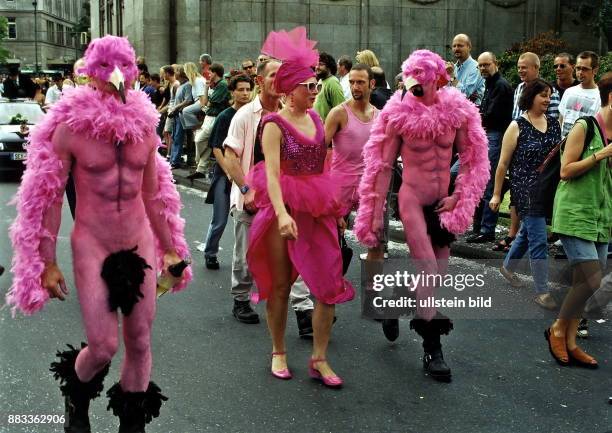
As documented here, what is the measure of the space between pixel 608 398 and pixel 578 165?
5.10ft

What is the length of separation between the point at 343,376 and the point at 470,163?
1684mm

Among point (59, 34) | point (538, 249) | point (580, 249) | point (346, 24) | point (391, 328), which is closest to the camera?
point (580, 249)

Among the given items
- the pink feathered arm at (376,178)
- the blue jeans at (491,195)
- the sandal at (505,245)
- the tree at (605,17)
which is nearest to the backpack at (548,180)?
the pink feathered arm at (376,178)

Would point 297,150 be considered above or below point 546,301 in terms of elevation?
above

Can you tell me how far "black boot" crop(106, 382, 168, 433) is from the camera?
418cm

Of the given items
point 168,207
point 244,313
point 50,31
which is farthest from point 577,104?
point 50,31

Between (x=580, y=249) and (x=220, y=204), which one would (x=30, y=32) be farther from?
(x=580, y=249)

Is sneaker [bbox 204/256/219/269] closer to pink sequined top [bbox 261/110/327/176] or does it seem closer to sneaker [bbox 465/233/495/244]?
sneaker [bbox 465/233/495/244]

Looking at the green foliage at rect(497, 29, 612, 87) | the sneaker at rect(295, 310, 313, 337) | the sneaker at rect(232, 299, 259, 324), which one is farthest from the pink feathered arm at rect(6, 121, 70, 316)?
the green foliage at rect(497, 29, 612, 87)

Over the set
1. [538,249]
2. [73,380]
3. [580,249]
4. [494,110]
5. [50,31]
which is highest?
[50,31]

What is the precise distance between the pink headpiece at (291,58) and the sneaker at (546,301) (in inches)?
128

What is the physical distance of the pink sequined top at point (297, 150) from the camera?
5305 millimetres

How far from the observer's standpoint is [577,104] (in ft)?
30.5

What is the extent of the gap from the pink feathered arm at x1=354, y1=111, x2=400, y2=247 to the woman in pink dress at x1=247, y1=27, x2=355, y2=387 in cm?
55
